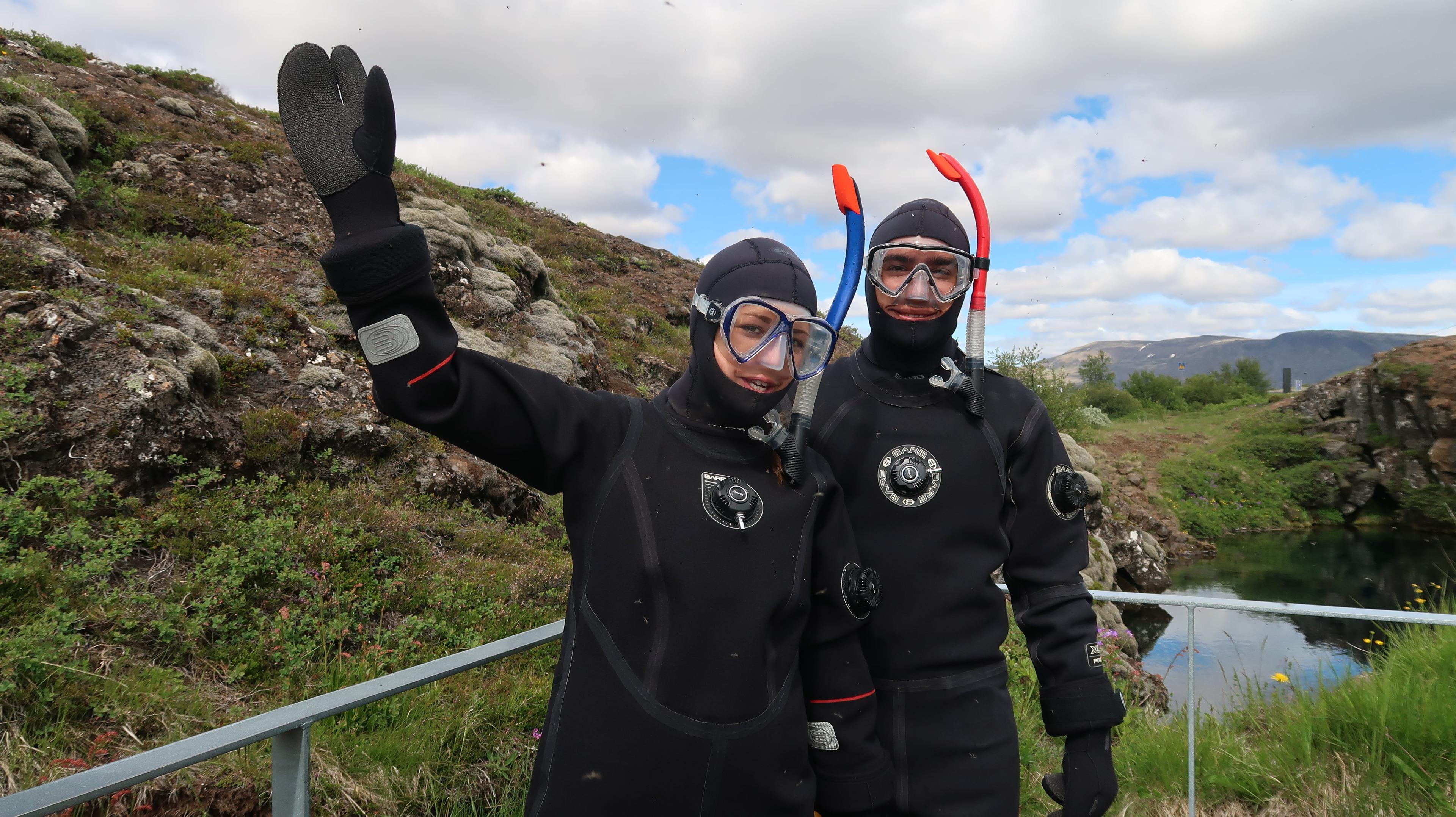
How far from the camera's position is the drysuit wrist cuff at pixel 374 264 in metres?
1.30

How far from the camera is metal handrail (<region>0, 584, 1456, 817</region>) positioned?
101 centimetres

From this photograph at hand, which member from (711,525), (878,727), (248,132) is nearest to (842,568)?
(711,525)

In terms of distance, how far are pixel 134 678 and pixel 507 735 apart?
142 centimetres

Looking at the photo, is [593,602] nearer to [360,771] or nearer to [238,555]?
[360,771]

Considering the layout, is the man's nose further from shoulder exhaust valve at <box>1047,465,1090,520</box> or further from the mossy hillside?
the mossy hillside

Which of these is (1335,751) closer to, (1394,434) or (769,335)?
(769,335)

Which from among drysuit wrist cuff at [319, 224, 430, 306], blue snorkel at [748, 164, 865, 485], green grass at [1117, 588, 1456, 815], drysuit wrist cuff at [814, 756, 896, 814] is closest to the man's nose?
blue snorkel at [748, 164, 865, 485]

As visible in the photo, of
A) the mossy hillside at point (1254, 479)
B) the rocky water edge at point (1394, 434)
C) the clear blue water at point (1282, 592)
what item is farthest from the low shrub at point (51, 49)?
the mossy hillside at point (1254, 479)

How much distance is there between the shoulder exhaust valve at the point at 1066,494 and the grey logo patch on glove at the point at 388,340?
1.78 metres

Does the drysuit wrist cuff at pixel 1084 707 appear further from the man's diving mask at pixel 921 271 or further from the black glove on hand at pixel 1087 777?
the man's diving mask at pixel 921 271

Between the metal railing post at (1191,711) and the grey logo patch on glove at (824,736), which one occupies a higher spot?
the grey logo patch on glove at (824,736)

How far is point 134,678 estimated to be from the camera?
9.16ft

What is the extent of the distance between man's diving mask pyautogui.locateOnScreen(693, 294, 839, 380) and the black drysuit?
227 millimetres

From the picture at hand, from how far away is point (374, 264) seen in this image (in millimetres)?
1312
